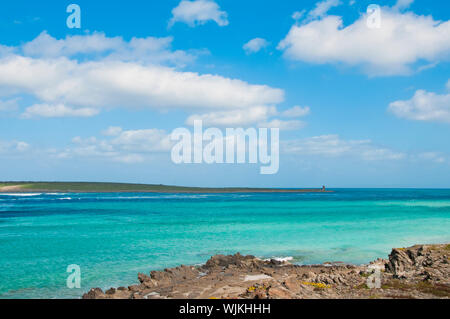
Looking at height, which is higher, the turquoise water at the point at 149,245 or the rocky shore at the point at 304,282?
the rocky shore at the point at 304,282

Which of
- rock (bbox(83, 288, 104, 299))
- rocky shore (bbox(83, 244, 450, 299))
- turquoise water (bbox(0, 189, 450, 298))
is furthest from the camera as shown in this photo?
turquoise water (bbox(0, 189, 450, 298))

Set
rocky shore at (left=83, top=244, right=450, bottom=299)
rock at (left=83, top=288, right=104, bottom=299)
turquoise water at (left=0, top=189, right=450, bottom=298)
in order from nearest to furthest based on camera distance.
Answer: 1. rocky shore at (left=83, top=244, right=450, bottom=299)
2. rock at (left=83, top=288, right=104, bottom=299)
3. turquoise water at (left=0, top=189, right=450, bottom=298)

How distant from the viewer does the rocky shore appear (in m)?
12.6

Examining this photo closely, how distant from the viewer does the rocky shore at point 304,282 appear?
1265 centimetres

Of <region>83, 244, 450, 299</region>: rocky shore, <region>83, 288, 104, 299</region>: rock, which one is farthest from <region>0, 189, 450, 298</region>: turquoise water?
<region>83, 244, 450, 299</region>: rocky shore

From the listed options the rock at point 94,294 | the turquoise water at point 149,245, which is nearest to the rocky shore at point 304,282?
the rock at point 94,294

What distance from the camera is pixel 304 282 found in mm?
14547

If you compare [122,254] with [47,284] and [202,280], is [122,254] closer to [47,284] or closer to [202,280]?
[47,284]

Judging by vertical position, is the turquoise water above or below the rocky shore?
below

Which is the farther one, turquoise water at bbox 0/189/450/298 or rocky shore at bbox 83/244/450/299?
turquoise water at bbox 0/189/450/298

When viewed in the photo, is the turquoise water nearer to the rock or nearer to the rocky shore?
the rock

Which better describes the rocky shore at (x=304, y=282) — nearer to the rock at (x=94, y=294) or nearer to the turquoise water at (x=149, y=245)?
the rock at (x=94, y=294)
